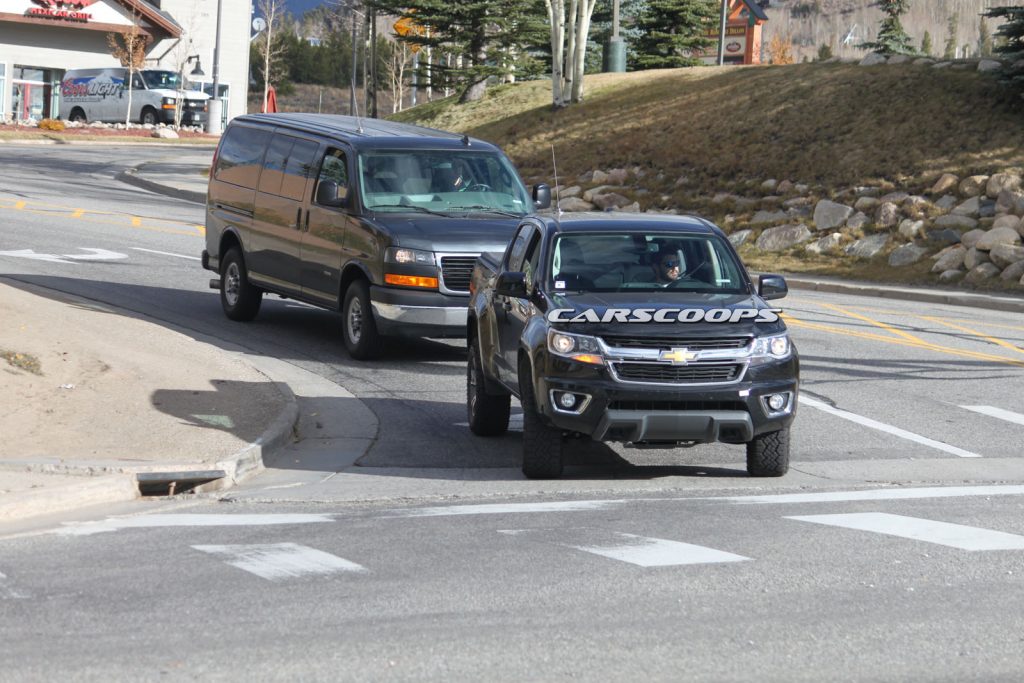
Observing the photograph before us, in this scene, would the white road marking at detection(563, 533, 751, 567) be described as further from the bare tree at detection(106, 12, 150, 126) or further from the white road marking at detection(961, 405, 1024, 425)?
the bare tree at detection(106, 12, 150, 126)

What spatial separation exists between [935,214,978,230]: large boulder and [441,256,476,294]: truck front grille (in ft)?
48.1

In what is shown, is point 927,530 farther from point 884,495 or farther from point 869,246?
point 869,246

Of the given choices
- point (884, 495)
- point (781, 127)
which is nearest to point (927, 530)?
point (884, 495)

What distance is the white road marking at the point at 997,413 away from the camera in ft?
41.8

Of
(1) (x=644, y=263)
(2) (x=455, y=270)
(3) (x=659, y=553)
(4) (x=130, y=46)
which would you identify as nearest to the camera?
(3) (x=659, y=553)

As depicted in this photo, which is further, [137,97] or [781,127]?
[137,97]

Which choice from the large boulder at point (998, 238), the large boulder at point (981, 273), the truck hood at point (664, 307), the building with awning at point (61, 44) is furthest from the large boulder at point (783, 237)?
the building with awning at point (61, 44)

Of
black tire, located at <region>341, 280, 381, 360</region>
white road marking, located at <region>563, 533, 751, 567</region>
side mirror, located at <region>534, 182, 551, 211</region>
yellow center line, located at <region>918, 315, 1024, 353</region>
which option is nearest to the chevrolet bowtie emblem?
white road marking, located at <region>563, 533, 751, 567</region>

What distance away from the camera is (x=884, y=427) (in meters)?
12.2

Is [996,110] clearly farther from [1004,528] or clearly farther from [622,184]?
[1004,528]

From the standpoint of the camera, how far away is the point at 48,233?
80.0 feet

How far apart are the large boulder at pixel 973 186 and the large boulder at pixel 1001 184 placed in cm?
12

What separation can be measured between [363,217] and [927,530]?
7781mm

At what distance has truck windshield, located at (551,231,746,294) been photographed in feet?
33.6
